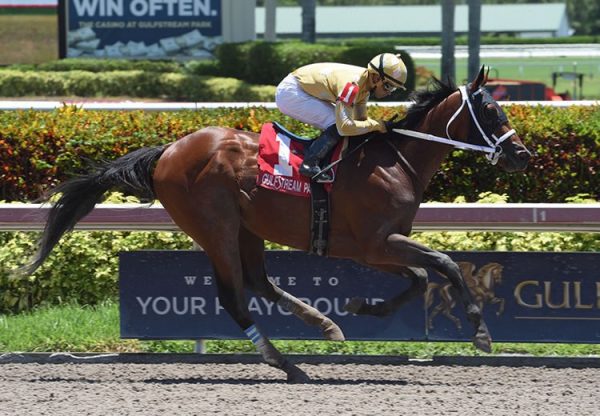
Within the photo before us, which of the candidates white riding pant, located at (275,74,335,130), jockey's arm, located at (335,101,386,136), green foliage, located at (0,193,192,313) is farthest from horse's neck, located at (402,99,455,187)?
green foliage, located at (0,193,192,313)

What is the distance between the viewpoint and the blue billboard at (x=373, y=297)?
7168mm

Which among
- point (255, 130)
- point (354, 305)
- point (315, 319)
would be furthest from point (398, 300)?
point (255, 130)

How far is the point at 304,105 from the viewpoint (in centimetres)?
686

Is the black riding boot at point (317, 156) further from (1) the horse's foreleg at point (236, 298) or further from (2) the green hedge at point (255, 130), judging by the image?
(2) the green hedge at point (255, 130)

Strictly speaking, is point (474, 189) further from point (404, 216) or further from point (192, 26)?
point (192, 26)

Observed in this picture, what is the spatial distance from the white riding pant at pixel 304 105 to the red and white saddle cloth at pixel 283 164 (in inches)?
7.0

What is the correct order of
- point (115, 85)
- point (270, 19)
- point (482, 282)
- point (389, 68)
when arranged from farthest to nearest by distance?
point (270, 19), point (115, 85), point (482, 282), point (389, 68)

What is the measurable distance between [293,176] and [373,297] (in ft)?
3.63

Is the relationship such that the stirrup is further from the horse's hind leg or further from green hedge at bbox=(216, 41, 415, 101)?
green hedge at bbox=(216, 41, 415, 101)

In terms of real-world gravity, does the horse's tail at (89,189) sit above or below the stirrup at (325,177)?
below

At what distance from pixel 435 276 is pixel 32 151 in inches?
133

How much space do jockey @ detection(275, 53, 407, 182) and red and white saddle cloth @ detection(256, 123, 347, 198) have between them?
0.27ft

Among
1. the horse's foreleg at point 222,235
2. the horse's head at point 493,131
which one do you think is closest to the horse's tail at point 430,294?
the horse's head at point 493,131

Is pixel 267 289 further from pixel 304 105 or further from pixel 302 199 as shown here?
pixel 304 105
